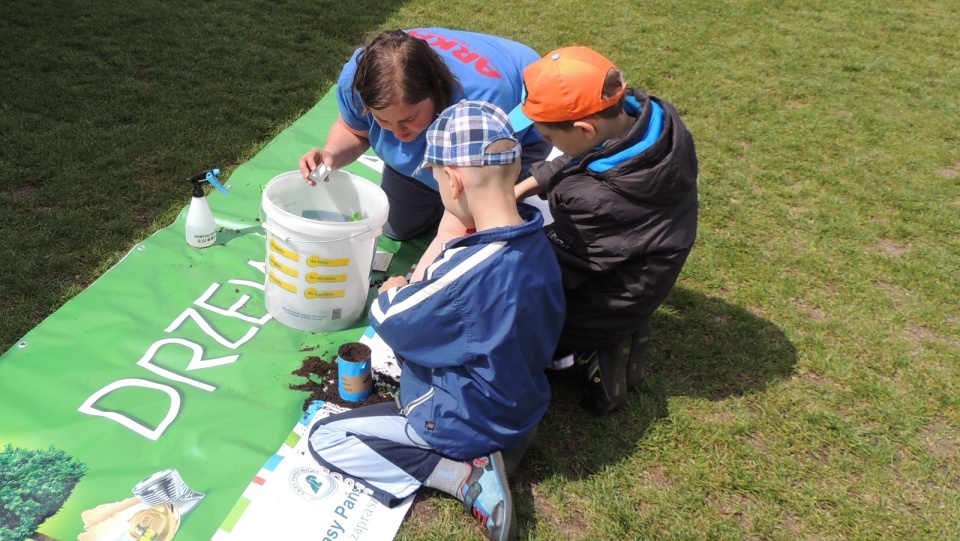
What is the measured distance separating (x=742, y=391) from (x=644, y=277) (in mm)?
808

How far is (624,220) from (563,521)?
103cm

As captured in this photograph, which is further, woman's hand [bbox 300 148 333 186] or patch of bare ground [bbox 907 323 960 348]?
patch of bare ground [bbox 907 323 960 348]

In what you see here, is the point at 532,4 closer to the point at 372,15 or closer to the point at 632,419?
the point at 372,15

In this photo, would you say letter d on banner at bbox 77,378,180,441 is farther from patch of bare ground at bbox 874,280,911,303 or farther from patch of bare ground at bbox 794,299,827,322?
patch of bare ground at bbox 874,280,911,303

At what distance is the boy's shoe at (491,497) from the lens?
2.11m

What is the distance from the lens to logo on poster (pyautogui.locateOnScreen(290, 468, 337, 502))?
89.0 inches

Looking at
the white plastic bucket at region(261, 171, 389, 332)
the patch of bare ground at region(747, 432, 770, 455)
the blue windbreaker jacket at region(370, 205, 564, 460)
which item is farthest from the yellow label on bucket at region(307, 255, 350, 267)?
the patch of bare ground at region(747, 432, 770, 455)

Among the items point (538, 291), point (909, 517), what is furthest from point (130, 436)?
point (909, 517)

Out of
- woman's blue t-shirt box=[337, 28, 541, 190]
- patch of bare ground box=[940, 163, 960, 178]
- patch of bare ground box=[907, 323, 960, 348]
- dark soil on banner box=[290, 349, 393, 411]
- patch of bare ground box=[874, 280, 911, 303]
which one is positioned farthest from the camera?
patch of bare ground box=[940, 163, 960, 178]

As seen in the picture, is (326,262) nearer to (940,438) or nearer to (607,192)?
(607,192)

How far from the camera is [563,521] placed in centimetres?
230

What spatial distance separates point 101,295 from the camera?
9.29 feet

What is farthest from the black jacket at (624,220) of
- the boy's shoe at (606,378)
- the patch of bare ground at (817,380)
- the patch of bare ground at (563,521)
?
the patch of bare ground at (817,380)

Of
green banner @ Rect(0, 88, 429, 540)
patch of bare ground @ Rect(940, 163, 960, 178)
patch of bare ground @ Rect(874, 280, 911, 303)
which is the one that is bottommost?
patch of bare ground @ Rect(940, 163, 960, 178)
